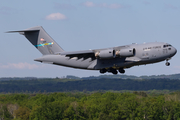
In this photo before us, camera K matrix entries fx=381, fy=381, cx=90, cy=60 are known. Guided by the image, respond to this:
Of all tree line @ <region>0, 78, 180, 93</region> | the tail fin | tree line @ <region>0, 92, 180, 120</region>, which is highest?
the tail fin

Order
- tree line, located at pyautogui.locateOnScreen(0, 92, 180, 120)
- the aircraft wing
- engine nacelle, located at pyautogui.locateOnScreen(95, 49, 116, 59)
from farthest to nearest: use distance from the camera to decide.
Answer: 1. tree line, located at pyautogui.locateOnScreen(0, 92, 180, 120)
2. the aircraft wing
3. engine nacelle, located at pyautogui.locateOnScreen(95, 49, 116, 59)

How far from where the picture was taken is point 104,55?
30.4m

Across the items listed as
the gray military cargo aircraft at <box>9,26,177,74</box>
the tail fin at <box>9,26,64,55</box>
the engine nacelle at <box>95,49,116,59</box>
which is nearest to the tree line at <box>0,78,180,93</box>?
the tail fin at <box>9,26,64,55</box>

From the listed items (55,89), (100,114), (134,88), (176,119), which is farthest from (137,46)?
(134,88)

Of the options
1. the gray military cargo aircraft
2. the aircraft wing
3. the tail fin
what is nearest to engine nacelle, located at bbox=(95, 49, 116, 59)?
the gray military cargo aircraft

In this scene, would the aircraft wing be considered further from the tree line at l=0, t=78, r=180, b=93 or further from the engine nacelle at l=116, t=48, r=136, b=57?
the tree line at l=0, t=78, r=180, b=93

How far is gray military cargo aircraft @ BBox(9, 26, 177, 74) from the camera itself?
2984cm

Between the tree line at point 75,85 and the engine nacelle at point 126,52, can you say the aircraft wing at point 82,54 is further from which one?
the tree line at point 75,85

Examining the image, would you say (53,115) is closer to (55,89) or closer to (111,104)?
(111,104)

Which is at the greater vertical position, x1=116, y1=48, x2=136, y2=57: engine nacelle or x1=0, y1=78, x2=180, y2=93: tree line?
x1=116, y1=48, x2=136, y2=57: engine nacelle

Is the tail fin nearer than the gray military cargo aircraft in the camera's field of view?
No

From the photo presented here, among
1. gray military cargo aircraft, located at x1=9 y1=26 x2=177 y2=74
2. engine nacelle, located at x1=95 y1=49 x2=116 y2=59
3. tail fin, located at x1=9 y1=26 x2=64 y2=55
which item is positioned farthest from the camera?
tail fin, located at x1=9 y1=26 x2=64 y2=55

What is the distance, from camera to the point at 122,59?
30828 mm

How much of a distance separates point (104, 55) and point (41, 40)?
24.9 feet
